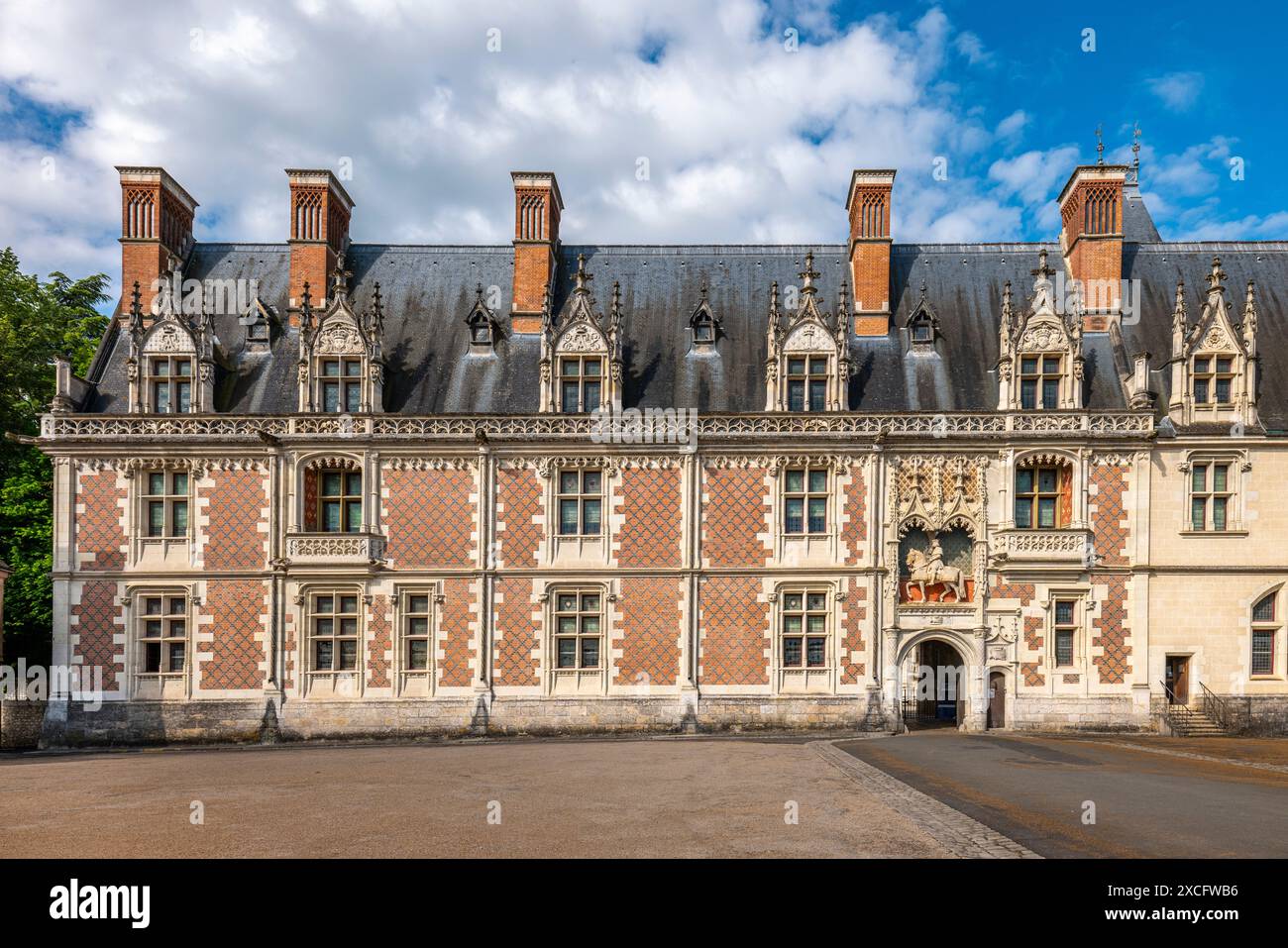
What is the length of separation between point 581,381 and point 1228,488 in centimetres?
2010

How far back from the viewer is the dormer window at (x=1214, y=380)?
84.6 feet

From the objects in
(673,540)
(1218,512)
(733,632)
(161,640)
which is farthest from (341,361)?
(1218,512)

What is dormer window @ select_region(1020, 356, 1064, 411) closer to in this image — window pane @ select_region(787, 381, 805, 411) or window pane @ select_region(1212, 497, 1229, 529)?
window pane @ select_region(1212, 497, 1229, 529)

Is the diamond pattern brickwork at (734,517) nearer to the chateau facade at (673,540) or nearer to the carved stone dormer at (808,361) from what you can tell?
the chateau facade at (673,540)

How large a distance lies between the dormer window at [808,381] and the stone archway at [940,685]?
7.80 m

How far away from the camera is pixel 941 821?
11773mm

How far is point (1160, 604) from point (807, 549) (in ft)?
34.9

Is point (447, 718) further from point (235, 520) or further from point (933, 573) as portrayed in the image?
point (933, 573)

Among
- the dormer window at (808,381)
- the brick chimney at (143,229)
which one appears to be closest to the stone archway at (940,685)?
the dormer window at (808,381)

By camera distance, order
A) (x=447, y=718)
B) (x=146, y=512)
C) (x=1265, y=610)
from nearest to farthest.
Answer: (x=447, y=718) < (x=1265, y=610) < (x=146, y=512)

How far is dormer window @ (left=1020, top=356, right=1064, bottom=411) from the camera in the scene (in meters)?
26.1

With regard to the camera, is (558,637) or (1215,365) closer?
(558,637)

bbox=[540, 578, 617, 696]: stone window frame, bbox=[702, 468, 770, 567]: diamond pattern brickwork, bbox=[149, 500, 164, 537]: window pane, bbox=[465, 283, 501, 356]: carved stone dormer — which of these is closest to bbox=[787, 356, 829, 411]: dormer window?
bbox=[702, 468, 770, 567]: diamond pattern brickwork
